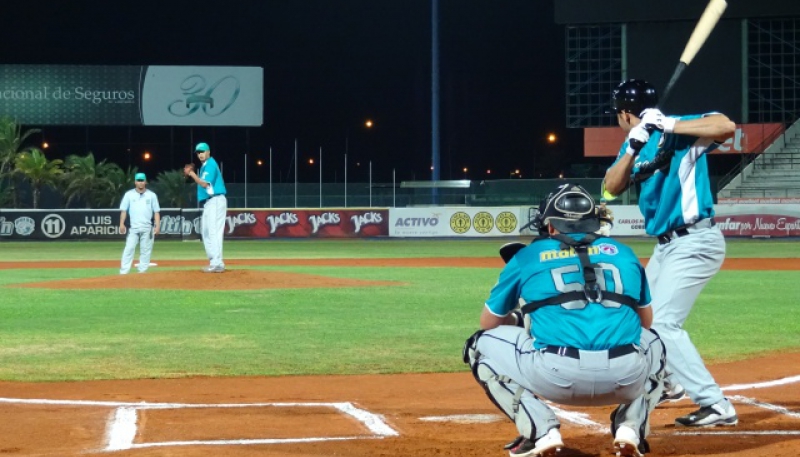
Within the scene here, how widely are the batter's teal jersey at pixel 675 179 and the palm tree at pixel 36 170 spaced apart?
49768mm

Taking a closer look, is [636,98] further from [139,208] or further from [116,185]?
[116,185]

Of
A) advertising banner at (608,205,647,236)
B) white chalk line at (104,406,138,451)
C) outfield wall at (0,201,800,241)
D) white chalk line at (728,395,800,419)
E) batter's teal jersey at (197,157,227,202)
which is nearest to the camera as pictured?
white chalk line at (104,406,138,451)

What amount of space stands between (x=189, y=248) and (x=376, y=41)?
6075 cm

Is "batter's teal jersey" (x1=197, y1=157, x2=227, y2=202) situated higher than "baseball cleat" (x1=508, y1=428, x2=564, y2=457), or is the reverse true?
"batter's teal jersey" (x1=197, y1=157, x2=227, y2=202)

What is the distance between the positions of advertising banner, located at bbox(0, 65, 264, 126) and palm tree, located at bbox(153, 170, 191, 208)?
346 cm

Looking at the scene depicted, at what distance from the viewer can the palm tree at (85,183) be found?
53969mm

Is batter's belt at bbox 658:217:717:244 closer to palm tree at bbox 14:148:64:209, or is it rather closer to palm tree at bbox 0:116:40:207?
palm tree at bbox 14:148:64:209

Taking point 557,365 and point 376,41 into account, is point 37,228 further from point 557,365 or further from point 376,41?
point 376,41

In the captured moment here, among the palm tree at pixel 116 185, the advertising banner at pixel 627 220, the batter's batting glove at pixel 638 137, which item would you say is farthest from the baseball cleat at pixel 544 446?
the palm tree at pixel 116 185

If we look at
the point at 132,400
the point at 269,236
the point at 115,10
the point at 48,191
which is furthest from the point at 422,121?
the point at 132,400

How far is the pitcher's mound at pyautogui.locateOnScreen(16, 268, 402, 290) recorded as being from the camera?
18453mm

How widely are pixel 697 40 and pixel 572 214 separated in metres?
3.11

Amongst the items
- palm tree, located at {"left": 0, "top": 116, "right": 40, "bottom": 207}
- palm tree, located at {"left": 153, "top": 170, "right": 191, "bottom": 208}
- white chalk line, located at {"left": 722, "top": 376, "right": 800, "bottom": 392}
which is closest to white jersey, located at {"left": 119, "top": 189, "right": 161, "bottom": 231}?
white chalk line, located at {"left": 722, "top": 376, "right": 800, "bottom": 392}

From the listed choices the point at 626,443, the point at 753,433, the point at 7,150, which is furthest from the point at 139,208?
the point at 7,150
